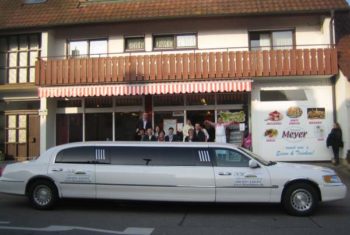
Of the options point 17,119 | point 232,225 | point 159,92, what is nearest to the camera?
point 232,225

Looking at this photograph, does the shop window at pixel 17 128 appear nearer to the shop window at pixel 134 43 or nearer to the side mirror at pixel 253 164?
the shop window at pixel 134 43

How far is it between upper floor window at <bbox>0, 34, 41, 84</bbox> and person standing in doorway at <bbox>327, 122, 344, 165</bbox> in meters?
12.7

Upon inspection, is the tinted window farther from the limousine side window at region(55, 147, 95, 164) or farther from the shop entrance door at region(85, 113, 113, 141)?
the shop entrance door at region(85, 113, 113, 141)

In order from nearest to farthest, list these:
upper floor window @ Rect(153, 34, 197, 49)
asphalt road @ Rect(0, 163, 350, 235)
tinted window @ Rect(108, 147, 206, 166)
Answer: asphalt road @ Rect(0, 163, 350, 235) → tinted window @ Rect(108, 147, 206, 166) → upper floor window @ Rect(153, 34, 197, 49)

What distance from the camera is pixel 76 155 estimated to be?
10734 mm

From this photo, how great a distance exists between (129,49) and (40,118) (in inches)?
187

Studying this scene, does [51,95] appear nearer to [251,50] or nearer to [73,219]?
[251,50]

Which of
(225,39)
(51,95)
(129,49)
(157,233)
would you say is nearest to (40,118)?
(51,95)

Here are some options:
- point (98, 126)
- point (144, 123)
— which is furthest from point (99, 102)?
point (144, 123)

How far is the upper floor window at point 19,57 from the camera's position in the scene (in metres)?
21.3

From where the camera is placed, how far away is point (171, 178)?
10.1 metres

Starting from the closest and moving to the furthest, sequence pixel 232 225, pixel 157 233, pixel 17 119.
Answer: pixel 157 233
pixel 232 225
pixel 17 119

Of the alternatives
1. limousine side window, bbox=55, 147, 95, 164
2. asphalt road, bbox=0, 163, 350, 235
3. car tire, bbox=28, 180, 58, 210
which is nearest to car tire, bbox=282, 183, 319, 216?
asphalt road, bbox=0, 163, 350, 235

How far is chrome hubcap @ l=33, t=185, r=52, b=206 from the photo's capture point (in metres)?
10.6
